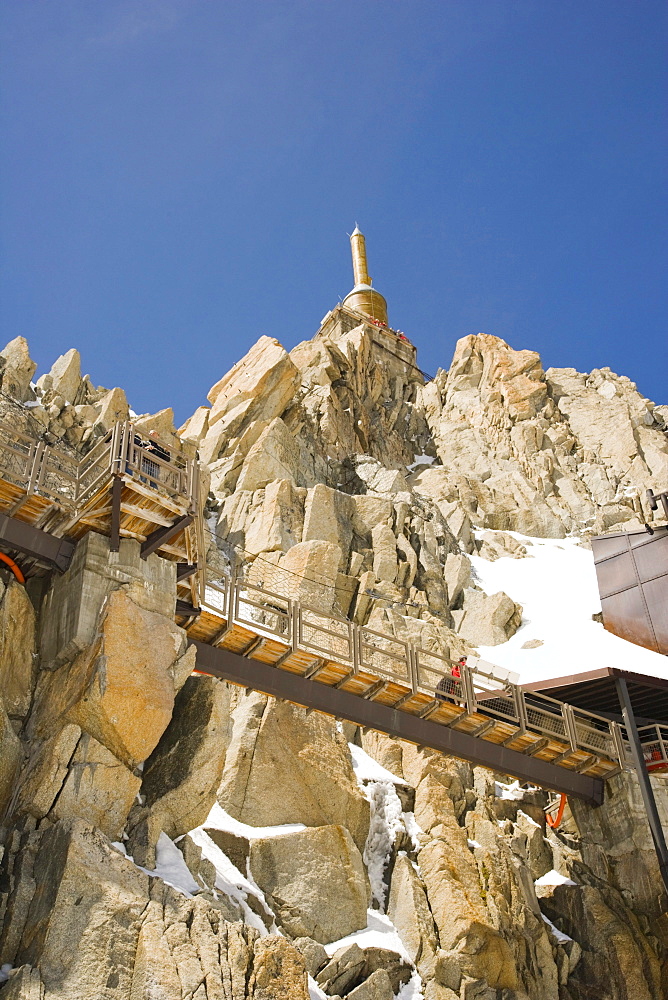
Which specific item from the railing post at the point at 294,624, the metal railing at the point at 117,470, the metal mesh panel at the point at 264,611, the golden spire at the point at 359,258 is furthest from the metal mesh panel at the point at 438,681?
the golden spire at the point at 359,258

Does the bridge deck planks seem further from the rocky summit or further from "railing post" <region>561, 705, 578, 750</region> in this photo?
the rocky summit

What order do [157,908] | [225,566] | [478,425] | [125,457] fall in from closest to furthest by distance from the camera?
[157,908] → [125,457] → [225,566] → [478,425]

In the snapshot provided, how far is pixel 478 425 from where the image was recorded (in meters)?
72.2

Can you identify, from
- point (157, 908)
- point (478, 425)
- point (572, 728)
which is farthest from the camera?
point (478, 425)

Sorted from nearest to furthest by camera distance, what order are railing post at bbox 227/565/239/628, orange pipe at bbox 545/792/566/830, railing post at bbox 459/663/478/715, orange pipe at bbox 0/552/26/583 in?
orange pipe at bbox 0/552/26/583, railing post at bbox 227/565/239/628, railing post at bbox 459/663/478/715, orange pipe at bbox 545/792/566/830

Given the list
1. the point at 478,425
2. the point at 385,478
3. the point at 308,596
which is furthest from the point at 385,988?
the point at 478,425

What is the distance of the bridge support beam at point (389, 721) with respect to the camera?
18.7 meters

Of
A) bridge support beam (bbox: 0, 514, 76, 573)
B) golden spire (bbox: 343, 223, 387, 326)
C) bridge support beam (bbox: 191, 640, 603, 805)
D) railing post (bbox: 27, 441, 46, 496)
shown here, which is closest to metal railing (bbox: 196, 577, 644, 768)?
bridge support beam (bbox: 191, 640, 603, 805)

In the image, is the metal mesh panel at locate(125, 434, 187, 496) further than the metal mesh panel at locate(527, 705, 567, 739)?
No

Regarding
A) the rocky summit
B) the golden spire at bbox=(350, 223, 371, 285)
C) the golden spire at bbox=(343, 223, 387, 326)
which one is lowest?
the rocky summit

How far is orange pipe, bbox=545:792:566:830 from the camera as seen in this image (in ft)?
78.5

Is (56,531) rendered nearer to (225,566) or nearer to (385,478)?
(225,566)

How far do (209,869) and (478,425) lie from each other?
59.0m

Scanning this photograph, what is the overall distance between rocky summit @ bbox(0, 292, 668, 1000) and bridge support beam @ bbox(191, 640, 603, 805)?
864mm
